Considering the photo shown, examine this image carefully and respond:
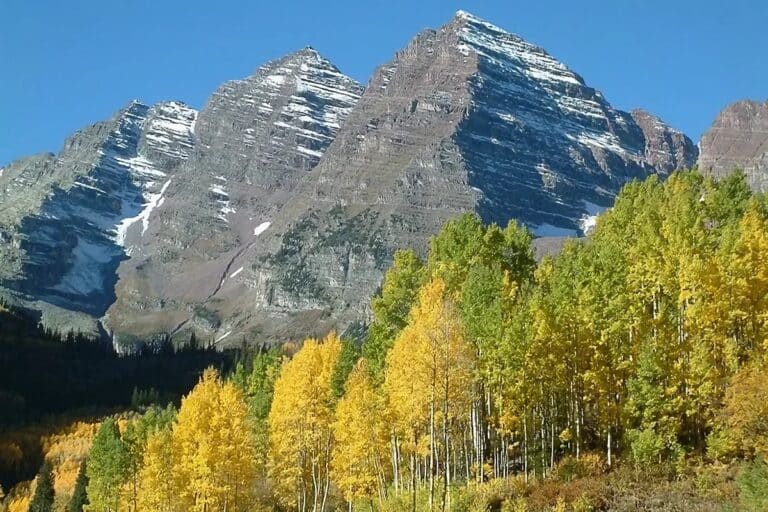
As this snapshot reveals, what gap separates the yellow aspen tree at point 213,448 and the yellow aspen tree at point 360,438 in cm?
622

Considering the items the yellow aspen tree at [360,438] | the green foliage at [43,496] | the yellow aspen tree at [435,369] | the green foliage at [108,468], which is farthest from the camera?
the green foliage at [43,496]

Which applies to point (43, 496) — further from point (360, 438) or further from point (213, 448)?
point (360, 438)

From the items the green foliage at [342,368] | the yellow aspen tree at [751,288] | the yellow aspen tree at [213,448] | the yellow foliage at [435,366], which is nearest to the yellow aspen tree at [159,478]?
the yellow aspen tree at [213,448]

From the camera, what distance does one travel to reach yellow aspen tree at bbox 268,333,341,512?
57875 mm

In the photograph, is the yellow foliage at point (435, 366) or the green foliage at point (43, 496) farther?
the green foliage at point (43, 496)

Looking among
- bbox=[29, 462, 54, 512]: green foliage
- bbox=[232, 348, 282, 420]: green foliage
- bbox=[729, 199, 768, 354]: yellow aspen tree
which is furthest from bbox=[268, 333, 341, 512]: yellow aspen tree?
bbox=[29, 462, 54, 512]: green foliage

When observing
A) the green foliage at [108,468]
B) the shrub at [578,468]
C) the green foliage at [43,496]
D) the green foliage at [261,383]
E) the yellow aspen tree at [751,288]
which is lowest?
the green foliage at [43,496]

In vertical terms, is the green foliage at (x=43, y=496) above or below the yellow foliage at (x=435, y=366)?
below

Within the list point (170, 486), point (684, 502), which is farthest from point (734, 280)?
point (170, 486)

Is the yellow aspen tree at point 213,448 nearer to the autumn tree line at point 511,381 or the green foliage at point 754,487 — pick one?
the autumn tree line at point 511,381

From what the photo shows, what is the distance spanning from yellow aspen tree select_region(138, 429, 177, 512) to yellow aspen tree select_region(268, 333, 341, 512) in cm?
719

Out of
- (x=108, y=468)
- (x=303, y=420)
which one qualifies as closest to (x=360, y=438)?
(x=303, y=420)

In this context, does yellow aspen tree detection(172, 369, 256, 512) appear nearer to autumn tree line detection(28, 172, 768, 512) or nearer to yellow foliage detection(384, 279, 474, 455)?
autumn tree line detection(28, 172, 768, 512)

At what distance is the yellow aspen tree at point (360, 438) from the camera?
52.4m
